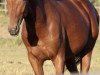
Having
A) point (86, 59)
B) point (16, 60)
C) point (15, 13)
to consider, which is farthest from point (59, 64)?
point (16, 60)

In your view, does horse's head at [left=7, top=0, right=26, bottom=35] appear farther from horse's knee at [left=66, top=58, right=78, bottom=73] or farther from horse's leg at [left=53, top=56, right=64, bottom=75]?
horse's knee at [left=66, top=58, right=78, bottom=73]

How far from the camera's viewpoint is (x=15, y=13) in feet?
17.1

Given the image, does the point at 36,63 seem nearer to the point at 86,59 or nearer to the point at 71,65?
the point at 71,65

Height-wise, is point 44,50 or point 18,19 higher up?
point 18,19

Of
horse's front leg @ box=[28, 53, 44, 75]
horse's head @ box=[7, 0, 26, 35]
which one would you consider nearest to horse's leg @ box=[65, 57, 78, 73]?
horse's front leg @ box=[28, 53, 44, 75]

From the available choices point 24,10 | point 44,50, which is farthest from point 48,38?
point 24,10

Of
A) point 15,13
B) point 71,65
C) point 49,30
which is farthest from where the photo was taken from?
point 71,65

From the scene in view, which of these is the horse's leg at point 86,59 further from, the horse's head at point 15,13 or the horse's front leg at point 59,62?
the horse's head at point 15,13

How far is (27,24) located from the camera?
5941 mm

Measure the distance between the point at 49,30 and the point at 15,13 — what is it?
0.86 m

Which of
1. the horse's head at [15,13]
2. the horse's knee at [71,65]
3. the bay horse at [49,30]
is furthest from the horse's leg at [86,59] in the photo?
the horse's head at [15,13]

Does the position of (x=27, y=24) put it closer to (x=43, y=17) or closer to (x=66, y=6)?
(x=43, y=17)

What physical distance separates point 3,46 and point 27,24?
7.69 metres

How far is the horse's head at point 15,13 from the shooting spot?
5.14 meters
